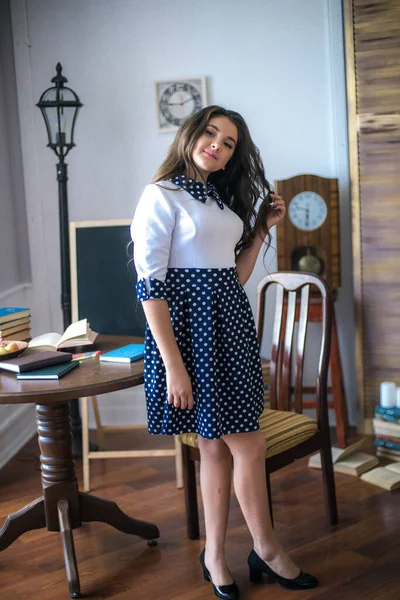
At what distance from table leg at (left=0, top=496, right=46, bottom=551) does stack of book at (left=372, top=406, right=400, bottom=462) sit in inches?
62.0

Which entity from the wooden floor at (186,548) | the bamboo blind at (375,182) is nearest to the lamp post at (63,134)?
the wooden floor at (186,548)

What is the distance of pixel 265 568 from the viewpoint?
213cm

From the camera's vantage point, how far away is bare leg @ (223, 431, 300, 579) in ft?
6.65

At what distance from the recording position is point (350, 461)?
120 inches

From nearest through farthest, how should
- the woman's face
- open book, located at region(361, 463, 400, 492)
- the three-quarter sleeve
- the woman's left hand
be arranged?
1. the three-quarter sleeve
2. the woman's face
3. the woman's left hand
4. open book, located at region(361, 463, 400, 492)

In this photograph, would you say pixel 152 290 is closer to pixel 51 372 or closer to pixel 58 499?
pixel 51 372

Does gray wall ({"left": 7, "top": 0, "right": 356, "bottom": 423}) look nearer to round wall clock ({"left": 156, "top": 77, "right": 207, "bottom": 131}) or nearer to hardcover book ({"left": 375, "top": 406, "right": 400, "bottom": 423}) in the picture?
round wall clock ({"left": 156, "top": 77, "right": 207, "bottom": 131})

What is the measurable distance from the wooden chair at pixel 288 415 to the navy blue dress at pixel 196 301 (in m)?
0.36

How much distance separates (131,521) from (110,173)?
6.19ft

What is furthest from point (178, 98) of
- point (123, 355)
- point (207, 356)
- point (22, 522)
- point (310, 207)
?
point (22, 522)

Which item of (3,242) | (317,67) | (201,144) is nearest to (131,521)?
(201,144)

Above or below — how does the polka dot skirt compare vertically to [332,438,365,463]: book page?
above

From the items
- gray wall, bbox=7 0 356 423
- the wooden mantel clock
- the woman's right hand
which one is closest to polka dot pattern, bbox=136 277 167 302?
the woman's right hand

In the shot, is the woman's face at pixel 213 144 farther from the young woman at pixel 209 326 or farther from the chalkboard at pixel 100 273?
the chalkboard at pixel 100 273
